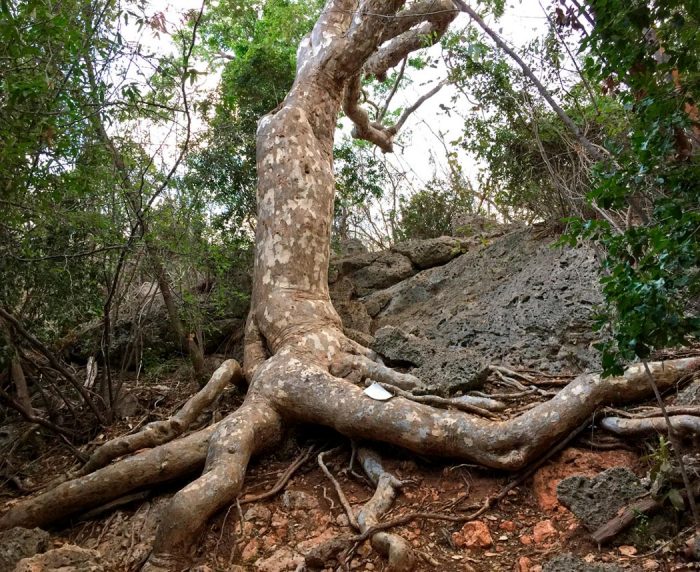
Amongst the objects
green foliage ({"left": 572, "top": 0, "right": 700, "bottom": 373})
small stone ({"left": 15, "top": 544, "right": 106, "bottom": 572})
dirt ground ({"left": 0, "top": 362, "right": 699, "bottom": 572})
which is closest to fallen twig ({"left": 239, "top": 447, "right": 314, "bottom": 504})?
dirt ground ({"left": 0, "top": 362, "right": 699, "bottom": 572})

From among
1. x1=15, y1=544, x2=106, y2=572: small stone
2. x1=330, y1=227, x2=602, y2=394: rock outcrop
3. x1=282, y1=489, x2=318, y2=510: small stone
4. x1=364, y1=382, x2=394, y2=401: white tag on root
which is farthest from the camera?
x1=330, y1=227, x2=602, y2=394: rock outcrop

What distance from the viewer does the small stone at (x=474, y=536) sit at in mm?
3132

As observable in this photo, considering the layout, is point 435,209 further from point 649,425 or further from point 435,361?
point 649,425

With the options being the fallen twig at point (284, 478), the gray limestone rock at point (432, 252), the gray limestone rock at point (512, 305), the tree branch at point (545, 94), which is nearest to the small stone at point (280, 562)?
the fallen twig at point (284, 478)

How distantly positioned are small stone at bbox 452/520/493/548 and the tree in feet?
1.25

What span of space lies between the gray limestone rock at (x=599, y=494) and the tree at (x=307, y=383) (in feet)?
1.57

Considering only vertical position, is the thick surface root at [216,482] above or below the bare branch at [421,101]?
below

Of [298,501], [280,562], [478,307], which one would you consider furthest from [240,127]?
[280,562]

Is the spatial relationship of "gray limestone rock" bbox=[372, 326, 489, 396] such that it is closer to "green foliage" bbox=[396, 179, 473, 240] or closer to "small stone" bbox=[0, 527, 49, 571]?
"small stone" bbox=[0, 527, 49, 571]

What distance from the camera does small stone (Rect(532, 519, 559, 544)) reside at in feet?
10.0

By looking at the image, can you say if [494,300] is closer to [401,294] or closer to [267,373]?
[401,294]

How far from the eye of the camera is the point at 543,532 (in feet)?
10.2

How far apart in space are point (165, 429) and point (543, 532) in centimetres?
308

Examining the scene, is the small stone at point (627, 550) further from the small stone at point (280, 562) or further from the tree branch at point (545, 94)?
the tree branch at point (545, 94)
